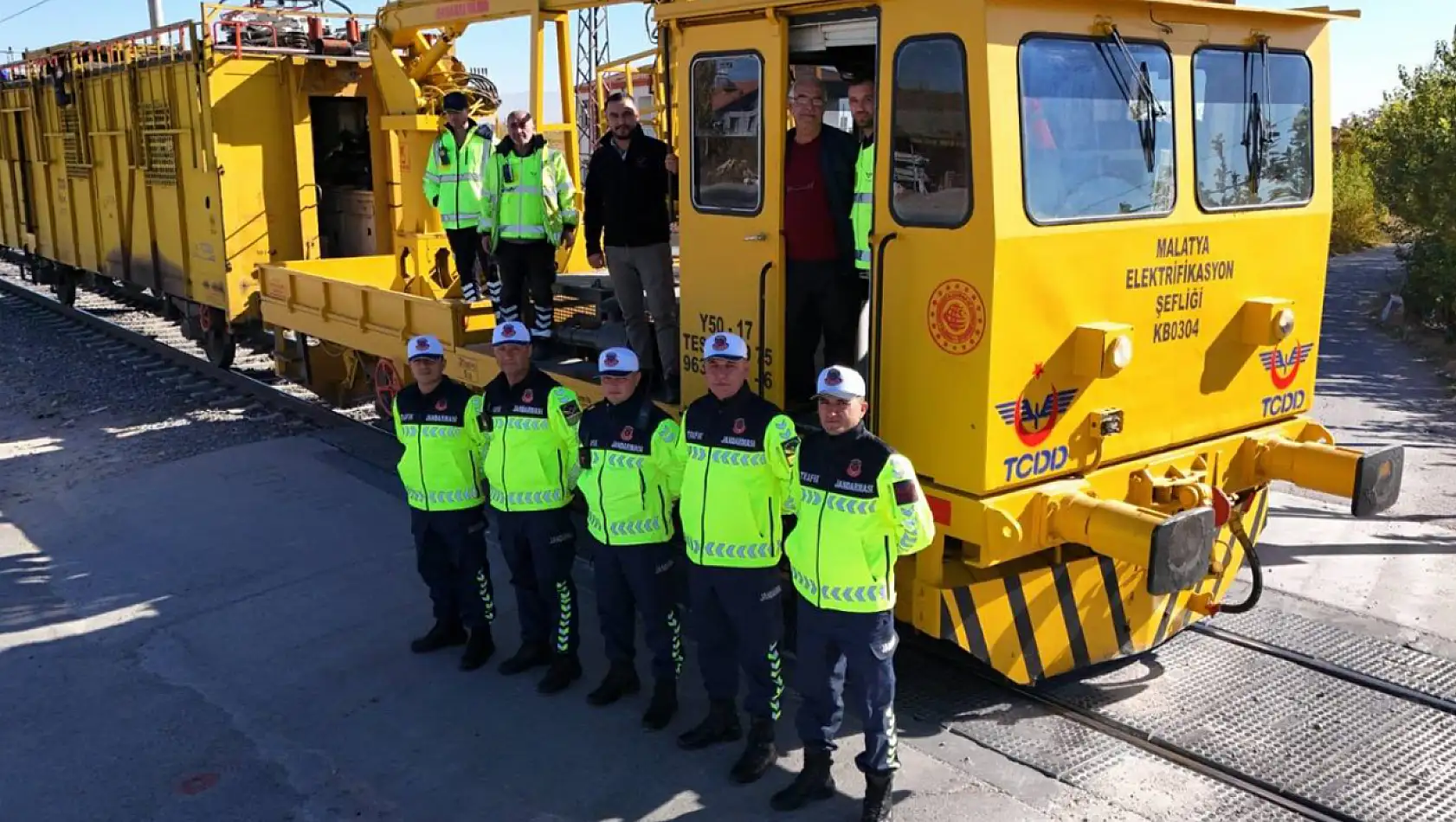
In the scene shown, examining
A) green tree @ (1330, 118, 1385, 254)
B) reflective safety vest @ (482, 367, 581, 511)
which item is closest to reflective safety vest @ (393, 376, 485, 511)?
reflective safety vest @ (482, 367, 581, 511)

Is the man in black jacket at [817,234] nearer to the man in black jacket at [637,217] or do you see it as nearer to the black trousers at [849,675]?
the man in black jacket at [637,217]

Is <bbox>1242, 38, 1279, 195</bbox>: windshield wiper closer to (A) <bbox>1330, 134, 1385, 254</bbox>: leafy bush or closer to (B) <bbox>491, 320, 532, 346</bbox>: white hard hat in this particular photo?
(B) <bbox>491, 320, 532, 346</bbox>: white hard hat

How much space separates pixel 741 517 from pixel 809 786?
1.08 metres

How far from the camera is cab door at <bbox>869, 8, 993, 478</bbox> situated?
14.5 ft

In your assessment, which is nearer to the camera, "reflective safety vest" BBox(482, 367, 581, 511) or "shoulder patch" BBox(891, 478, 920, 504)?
"shoulder patch" BBox(891, 478, 920, 504)

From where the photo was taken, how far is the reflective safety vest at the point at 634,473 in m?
5.09

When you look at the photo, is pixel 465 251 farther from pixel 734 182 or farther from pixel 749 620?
pixel 749 620

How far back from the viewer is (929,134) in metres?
4.57

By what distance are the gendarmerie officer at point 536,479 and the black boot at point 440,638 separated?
0.60m

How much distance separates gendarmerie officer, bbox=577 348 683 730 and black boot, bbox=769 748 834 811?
2.79 feet

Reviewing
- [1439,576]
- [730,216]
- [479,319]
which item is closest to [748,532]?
[730,216]

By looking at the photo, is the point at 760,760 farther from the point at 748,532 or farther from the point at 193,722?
the point at 193,722

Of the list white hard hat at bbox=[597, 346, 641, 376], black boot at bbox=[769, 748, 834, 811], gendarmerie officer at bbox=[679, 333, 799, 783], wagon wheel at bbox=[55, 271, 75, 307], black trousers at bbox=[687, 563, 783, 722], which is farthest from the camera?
wagon wheel at bbox=[55, 271, 75, 307]

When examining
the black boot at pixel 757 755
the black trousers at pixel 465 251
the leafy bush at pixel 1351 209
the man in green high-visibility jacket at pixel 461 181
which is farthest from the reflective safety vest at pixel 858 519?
the leafy bush at pixel 1351 209
